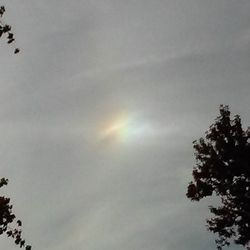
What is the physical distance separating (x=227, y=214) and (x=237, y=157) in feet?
11.0

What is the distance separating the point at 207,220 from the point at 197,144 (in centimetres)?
453

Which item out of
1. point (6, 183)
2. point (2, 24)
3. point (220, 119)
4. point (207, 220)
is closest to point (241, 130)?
point (220, 119)

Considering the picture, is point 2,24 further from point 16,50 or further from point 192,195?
point 192,195

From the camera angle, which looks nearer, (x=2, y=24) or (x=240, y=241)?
(x=2, y=24)

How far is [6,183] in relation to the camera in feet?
55.3

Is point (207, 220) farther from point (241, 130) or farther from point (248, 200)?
point (241, 130)

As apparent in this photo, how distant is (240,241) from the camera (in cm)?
2680

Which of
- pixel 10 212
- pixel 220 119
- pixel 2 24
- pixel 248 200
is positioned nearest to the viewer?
pixel 2 24

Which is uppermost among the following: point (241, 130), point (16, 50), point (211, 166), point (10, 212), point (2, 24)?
point (241, 130)

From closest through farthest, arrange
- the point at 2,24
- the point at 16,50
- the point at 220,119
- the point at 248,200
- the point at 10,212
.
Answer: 1. the point at 16,50
2. the point at 2,24
3. the point at 10,212
4. the point at 248,200
5. the point at 220,119

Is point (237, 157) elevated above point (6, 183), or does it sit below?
above

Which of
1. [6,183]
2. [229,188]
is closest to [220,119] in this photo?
[229,188]

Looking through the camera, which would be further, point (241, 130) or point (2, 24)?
point (241, 130)

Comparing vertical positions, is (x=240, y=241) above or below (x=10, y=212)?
above
